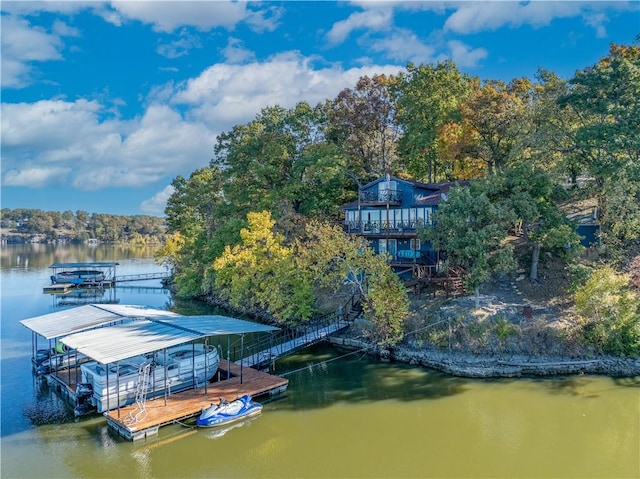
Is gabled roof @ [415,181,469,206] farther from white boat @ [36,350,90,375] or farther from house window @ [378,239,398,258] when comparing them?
white boat @ [36,350,90,375]

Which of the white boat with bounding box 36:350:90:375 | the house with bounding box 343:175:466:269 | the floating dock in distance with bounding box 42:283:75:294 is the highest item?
the house with bounding box 343:175:466:269

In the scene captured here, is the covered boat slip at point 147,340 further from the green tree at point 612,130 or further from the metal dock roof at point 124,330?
the green tree at point 612,130

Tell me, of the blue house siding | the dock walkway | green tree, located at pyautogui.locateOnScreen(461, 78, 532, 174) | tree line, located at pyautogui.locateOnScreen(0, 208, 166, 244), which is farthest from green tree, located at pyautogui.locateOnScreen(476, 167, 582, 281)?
tree line, located at pyautogui.locateOnScreen(0, 208, 166, 244)

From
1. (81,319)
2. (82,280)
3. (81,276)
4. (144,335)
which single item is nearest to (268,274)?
(81,319)

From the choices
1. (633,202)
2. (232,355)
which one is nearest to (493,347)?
(633,202)

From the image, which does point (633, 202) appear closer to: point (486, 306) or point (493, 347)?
point (486, 306)

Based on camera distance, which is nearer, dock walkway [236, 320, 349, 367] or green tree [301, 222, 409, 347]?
dock walkway [236, 320, 349, 367]
